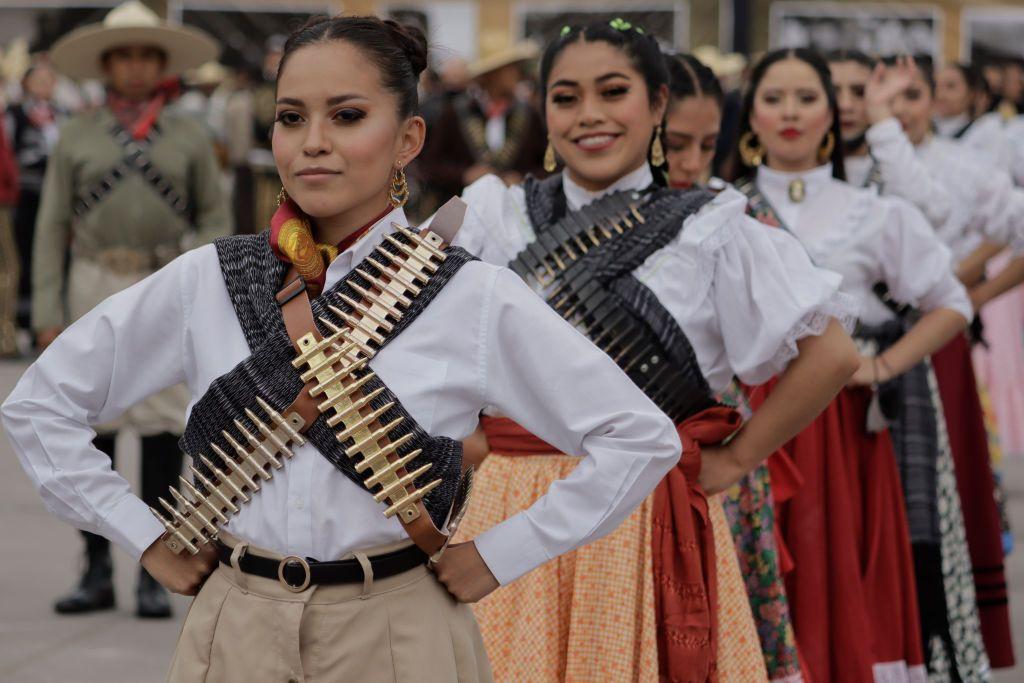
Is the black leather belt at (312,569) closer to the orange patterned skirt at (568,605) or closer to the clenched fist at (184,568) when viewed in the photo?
the clenched fist at (184,568)

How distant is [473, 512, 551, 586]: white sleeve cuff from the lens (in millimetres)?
2609

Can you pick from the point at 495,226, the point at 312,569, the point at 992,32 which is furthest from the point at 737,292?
the point at 992,32

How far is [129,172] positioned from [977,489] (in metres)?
3.33

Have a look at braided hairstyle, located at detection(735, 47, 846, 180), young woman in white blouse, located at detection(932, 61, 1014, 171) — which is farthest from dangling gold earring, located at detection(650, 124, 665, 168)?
young woman in white blouse, located at detection(932, 61, 1014, 171)

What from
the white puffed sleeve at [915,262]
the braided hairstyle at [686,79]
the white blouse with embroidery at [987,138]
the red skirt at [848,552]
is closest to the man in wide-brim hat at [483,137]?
the white blouse with embroidery at [987,138]

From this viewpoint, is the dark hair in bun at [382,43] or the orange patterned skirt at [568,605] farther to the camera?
the orange patterned skirt at [568,605]

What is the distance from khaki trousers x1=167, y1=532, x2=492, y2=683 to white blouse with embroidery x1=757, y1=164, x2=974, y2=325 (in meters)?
2.48

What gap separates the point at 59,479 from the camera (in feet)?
8.77

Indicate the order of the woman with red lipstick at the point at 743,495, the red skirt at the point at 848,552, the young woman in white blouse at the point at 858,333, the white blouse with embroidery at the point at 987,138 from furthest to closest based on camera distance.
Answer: the white blouse with embroidery at the point at 987,138
the young woman in white blouse at the point at 858,333
the red skirt at the point at 848,552
the woman with red lipstick at the point at 743,495

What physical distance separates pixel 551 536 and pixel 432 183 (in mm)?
10586

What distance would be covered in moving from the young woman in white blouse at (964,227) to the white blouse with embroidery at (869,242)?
1.37 feet

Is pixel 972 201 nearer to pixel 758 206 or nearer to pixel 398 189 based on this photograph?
pixel 758 206

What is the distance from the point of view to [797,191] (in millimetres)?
4941

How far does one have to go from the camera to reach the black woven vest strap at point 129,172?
6.14m
